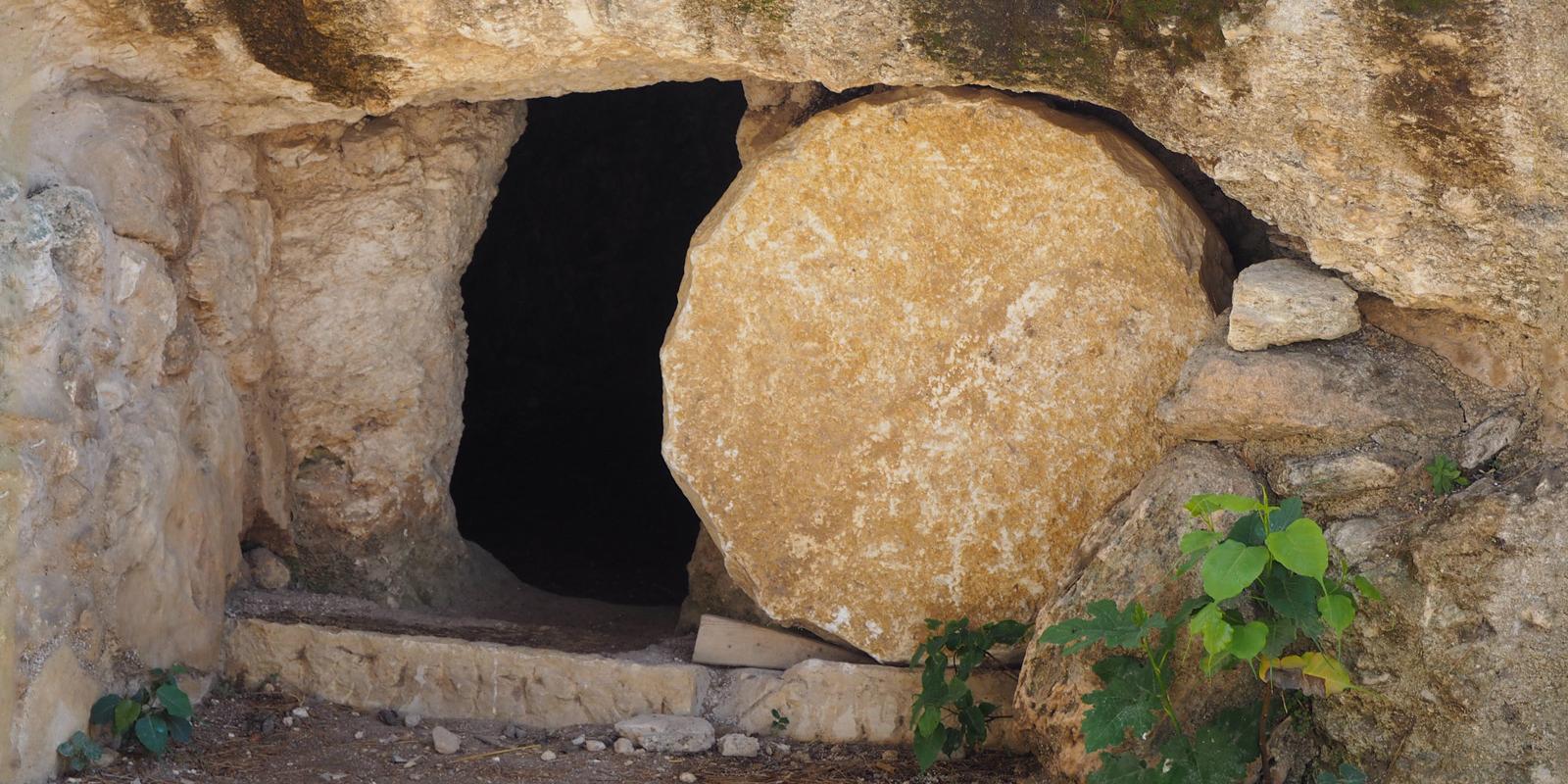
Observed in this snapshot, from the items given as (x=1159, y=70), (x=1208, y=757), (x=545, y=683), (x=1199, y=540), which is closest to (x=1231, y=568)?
(x=1199, y=540)

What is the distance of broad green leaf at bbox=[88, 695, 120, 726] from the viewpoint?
3.03 m

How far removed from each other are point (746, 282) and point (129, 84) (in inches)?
57.4

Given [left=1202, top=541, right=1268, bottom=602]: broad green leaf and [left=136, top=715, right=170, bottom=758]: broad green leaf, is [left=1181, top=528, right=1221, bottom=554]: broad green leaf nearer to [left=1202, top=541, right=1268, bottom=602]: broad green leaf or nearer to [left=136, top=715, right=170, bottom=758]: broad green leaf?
[left=1202, top=541, right=1268, bottom=602]: broad green leaf

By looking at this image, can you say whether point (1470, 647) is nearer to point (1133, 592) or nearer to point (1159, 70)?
point (1133, 592)

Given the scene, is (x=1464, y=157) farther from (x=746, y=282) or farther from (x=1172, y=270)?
(x=746, y=282)

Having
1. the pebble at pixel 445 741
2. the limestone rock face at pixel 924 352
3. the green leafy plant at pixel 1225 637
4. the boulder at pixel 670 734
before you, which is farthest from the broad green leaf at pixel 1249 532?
the pebble at pixel 445 741

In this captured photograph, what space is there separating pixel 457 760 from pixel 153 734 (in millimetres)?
629

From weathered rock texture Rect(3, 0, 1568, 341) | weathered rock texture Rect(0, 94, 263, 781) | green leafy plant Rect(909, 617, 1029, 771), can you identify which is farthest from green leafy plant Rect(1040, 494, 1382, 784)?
weathered rock texture Rect(0, 94, 263, 781)

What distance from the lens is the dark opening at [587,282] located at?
651 centimetres

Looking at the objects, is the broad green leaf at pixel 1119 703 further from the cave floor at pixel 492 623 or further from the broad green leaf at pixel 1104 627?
the cave floor at pixel 492 623

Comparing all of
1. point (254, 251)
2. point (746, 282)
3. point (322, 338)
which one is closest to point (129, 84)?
point (254, 251)

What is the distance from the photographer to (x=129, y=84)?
3328mm

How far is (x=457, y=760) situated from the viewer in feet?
10.7

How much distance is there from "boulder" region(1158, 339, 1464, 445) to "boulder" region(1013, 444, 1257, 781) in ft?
Answer: 0.34
